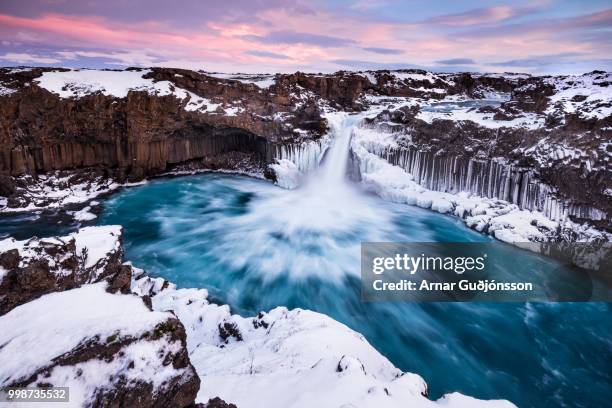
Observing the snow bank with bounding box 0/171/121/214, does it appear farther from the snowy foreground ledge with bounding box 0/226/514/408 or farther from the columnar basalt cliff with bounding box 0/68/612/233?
the snowy foreground ledge with bounding box 0/226/514/408

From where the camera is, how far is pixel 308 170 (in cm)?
2538

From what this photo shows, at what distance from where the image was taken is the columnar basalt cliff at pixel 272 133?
16609 mm

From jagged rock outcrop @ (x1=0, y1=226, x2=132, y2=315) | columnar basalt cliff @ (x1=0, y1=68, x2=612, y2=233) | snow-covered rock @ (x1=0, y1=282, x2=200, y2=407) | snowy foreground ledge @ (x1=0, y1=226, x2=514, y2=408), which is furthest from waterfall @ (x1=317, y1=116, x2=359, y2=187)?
snow-covered rock @ (x1=0, y1=282, x2=200, y2=407)

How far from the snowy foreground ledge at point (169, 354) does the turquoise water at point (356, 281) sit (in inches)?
123

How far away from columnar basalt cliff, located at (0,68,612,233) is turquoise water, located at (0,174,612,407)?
9.75 ft

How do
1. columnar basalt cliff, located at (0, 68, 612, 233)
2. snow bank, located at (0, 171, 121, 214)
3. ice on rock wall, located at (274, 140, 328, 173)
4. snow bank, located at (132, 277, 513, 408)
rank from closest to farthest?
snow bank, located at (132, 277, 513, 408), columnar basalt cliff, located at (0, 68, 612, 233), snow bank, located at (0, 171, 121, 214), ice on rock wall, located at (274, 140, 328, 173)

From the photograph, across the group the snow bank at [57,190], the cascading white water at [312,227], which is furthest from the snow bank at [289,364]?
the snow bank at [57,190]

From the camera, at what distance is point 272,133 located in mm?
25891

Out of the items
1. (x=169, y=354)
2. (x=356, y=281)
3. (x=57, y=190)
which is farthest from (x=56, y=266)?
(x=57, y=190)

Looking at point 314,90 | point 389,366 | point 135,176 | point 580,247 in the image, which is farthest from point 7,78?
point 580,247

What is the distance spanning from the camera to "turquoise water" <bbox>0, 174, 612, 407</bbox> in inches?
397

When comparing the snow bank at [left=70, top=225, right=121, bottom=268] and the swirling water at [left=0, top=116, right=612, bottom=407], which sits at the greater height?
the snow bank at [left=70, top=225, right=121, bottom=268]

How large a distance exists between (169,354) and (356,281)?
10495 mm

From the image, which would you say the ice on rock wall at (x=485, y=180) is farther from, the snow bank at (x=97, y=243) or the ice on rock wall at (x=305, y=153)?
the snow bank at (x=97, y=243)
